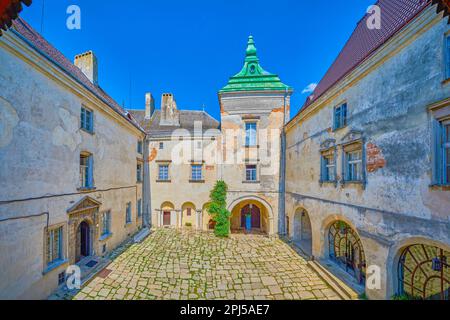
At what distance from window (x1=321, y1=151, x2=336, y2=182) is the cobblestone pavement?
4415mm

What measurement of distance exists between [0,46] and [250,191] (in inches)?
519

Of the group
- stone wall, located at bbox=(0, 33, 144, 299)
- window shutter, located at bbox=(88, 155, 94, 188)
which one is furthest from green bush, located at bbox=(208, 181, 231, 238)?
window shutter, located at bbox=(88, 155, 94, 188)

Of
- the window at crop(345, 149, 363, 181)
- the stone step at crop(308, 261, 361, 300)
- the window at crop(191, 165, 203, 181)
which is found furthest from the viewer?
the window at crop(191, 165, 203, 181)

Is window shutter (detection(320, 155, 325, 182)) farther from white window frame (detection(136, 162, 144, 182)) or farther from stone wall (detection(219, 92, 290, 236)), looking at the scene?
white window frame (detection(136, 162, 144, 182))

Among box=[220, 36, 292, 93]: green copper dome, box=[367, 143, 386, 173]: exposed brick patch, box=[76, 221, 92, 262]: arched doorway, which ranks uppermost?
box=[220, 36, 292, 93]: green copper dome

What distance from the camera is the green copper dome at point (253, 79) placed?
46.2ft

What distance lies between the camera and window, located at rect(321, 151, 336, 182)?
8945 mm

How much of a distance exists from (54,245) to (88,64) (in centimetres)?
1164

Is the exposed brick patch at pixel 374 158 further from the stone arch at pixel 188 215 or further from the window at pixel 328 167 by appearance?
the stone arch at pixel 188 215

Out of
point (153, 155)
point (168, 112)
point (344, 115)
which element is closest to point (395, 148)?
point (344, 115)

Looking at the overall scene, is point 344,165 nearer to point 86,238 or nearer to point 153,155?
point 86,238

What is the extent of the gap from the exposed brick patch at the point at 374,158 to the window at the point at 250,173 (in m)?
8.31
